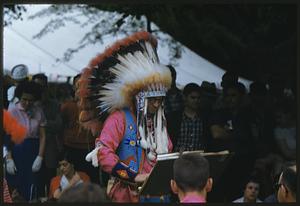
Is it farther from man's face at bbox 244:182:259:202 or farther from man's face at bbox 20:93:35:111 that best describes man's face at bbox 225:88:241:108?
man's face at bbox 20:93:35:111

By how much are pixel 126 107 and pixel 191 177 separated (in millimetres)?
1921

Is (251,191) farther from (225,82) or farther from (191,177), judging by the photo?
(191,177)

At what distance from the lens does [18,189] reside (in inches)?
235

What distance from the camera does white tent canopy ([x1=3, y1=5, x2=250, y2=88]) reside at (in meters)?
5.89

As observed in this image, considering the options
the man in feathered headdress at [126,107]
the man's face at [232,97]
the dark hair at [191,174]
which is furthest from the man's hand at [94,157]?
the dark hair at [191,174]

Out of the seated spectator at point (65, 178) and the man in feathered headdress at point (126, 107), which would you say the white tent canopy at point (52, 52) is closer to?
the man in feathered headdress at point (126, 107)

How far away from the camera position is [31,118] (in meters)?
6.03

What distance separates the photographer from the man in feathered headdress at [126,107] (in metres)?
5.91

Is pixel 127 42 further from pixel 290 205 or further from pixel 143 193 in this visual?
pixel 290 205

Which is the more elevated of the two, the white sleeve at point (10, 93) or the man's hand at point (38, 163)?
the white sleeve at point (10, 93)

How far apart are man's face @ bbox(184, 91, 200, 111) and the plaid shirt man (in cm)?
9

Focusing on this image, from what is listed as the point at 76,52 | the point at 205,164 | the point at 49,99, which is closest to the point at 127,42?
the point at 76,52

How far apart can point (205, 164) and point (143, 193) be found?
1.45m

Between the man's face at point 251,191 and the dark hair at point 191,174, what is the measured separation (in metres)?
1.49
